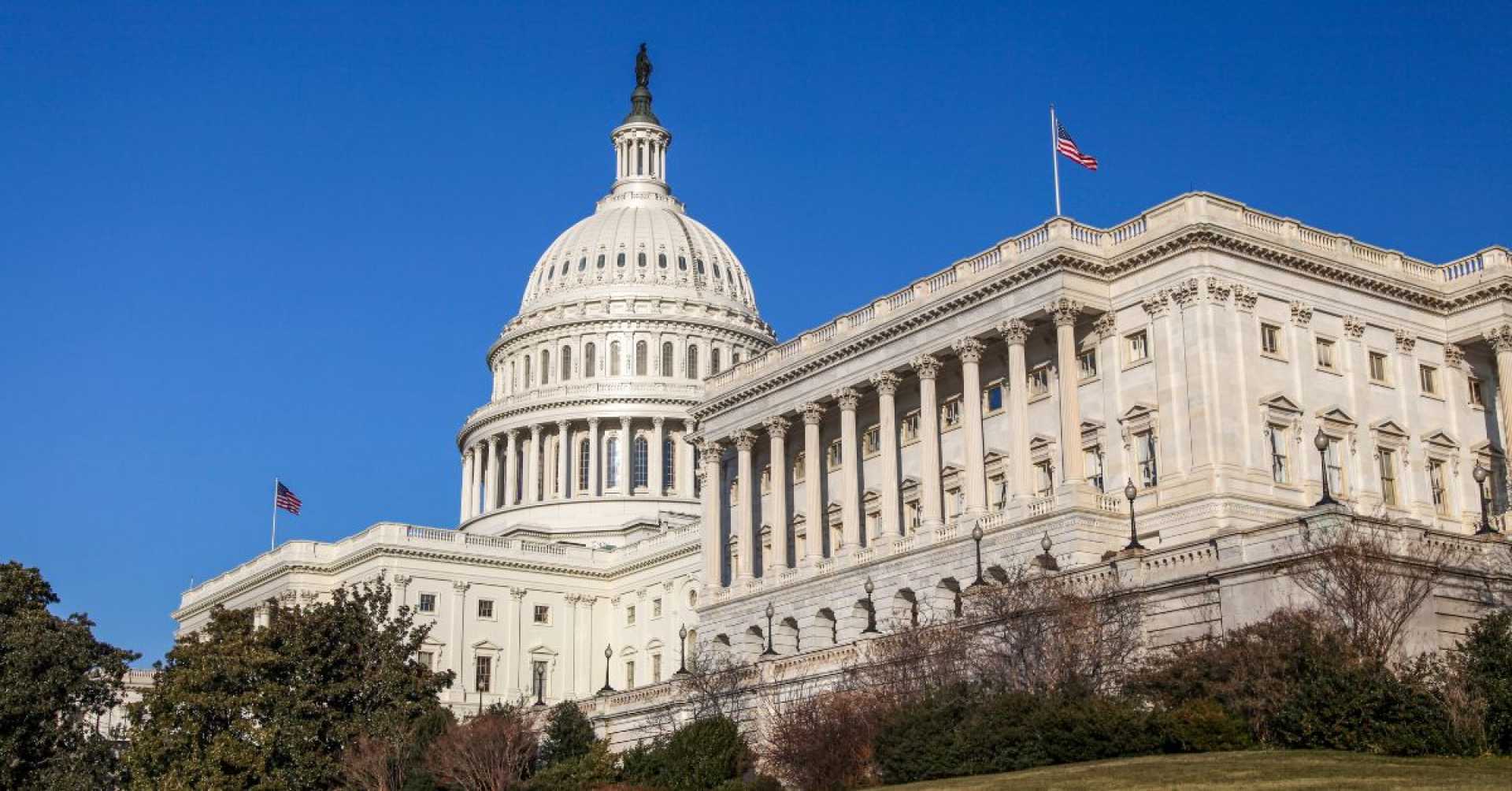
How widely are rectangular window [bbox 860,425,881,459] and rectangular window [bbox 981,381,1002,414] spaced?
7.25 m

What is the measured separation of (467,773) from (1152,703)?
79.2 ft

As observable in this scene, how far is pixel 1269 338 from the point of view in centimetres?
7250

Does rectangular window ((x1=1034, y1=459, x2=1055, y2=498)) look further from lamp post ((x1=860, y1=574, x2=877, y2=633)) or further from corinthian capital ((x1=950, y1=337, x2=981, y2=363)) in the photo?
lamp post ((x1=860, y1=574, x2=877, y2=633))

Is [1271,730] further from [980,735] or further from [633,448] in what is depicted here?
[633,448]

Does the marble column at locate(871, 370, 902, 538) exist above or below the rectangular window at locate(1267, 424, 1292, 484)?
above

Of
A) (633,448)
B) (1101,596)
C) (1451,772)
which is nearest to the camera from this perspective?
(1451,772)

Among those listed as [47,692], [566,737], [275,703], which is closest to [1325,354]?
[566,737]

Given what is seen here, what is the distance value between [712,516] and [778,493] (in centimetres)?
750

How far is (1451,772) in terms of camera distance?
37750mm

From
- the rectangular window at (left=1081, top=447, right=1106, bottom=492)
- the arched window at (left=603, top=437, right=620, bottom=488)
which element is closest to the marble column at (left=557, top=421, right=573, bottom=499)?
the arched window at (left=603, top=437, right=620, bottom=488)

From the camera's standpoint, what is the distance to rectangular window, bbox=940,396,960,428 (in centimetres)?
8131

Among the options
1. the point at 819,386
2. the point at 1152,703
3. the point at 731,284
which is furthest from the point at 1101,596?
the point at 731,284

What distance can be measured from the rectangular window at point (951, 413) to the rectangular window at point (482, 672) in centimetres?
4282

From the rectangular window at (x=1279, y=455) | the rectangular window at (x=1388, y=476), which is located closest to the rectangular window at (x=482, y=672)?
the rectangular window at (x=1279, y=455)
